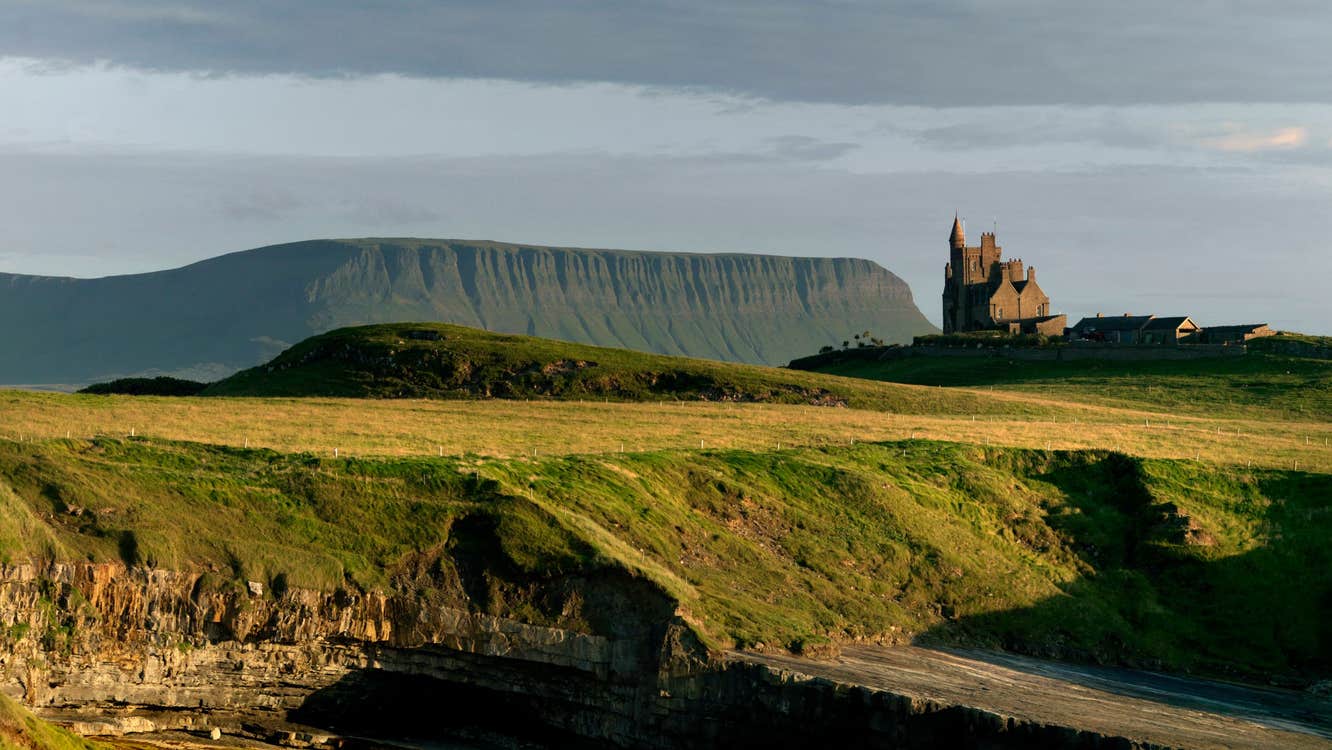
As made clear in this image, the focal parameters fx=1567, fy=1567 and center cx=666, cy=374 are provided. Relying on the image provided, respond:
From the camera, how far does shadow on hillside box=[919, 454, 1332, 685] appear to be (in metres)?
54.8

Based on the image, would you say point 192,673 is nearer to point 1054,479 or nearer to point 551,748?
point 551,748

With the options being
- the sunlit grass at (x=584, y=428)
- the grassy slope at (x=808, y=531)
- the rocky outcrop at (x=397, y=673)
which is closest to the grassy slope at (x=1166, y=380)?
the sunlit grass at (x=584, y=428)

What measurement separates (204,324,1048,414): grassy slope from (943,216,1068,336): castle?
233ft

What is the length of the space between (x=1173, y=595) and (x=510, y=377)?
5137 cm

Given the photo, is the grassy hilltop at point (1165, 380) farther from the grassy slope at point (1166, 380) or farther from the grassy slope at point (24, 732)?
the grassy slope at point (24, 732)

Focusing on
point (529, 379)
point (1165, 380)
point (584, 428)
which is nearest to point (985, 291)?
point (1165, 380)

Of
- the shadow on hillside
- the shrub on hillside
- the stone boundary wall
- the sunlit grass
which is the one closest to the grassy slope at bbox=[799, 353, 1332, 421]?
the stone boundary wall

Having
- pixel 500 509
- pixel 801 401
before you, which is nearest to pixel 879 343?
pixel 801 401

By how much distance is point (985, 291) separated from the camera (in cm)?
17900

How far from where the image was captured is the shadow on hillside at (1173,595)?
54844 mm

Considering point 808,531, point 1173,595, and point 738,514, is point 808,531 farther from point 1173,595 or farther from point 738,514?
point 1173,595

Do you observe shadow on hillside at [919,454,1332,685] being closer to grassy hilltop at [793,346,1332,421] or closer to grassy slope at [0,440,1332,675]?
grassy slope at [0,440,1332,675]

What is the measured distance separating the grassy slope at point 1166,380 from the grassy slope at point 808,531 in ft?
127

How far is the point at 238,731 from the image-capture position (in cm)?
4472
